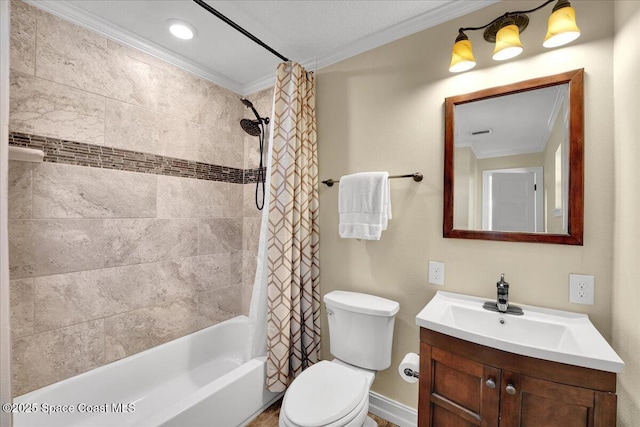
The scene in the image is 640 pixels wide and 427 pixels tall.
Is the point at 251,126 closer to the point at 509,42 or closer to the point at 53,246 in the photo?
the point at 53,246

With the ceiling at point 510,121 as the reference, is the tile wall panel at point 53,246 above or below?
below

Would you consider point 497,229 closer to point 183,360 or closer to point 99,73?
point 183,360

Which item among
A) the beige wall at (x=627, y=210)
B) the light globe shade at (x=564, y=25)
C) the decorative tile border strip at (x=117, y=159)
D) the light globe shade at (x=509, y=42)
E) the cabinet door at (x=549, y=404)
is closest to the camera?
the cabinet door at (x=549, y=404)

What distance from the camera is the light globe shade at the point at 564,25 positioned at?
1.12m

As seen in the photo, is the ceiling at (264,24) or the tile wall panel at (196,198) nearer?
the ceiling at (264,24)

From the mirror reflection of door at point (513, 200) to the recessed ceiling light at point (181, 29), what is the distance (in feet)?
6.71

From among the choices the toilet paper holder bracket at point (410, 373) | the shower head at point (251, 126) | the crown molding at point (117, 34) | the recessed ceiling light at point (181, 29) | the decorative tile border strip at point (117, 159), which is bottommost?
the toilet paper holder bracket at point (410, 373)

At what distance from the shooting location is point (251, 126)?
246 cm

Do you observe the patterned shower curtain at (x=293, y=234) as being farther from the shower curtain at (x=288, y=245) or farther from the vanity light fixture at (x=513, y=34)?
Result: the vanity light fixture at (x=513, y=34)

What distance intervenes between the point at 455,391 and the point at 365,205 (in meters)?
1.01

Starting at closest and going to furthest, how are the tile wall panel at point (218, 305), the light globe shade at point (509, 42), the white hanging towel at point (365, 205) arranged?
the light globe shade at point (509, 42), the white hanging towel at point (365, 205), the tile wall panel at point (218, 305)

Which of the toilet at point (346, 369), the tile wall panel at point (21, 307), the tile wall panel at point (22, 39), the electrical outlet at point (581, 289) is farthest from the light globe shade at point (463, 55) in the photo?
the tile wall panel at point (21, 307)

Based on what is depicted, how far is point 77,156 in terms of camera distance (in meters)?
1.62

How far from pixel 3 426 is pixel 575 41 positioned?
267cm
